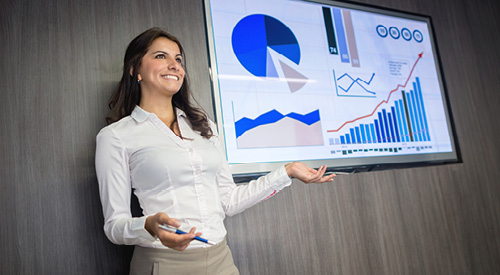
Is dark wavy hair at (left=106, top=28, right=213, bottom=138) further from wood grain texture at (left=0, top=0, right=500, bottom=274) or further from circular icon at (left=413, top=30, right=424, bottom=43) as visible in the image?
circular icon at (left=413, top=30, right=424, bottom=43)

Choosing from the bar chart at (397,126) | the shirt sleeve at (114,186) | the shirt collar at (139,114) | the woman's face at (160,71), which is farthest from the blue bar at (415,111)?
the shirt sleeve at (114,186)

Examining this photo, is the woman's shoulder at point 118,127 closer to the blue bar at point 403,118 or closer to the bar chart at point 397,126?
the bar chart at point 397,126

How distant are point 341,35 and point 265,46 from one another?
0.56 metres

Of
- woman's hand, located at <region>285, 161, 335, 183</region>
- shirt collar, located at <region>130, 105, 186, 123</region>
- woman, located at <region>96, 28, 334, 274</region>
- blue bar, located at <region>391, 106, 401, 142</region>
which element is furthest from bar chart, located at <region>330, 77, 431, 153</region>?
shirt collar, located at <region>130, 105, 186, 123</region>

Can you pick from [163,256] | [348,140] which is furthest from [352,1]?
[163,256]

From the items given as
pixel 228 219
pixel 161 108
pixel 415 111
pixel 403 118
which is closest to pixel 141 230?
pixel 161 108

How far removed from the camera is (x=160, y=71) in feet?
4.67

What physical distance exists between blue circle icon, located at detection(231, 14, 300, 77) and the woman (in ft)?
1.51

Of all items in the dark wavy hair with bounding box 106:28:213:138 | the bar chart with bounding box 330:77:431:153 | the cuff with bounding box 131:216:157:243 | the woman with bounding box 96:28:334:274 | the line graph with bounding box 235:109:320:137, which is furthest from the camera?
the bar chart with bounding box 330:77:431:153

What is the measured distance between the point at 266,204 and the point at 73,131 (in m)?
0.91

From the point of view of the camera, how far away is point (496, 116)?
2.63 meters

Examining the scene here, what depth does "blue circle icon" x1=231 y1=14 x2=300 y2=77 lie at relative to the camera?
1.91m

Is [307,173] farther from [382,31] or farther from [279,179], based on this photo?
[382,31]

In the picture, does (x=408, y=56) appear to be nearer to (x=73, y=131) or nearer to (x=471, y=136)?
(x=471, y=136)
